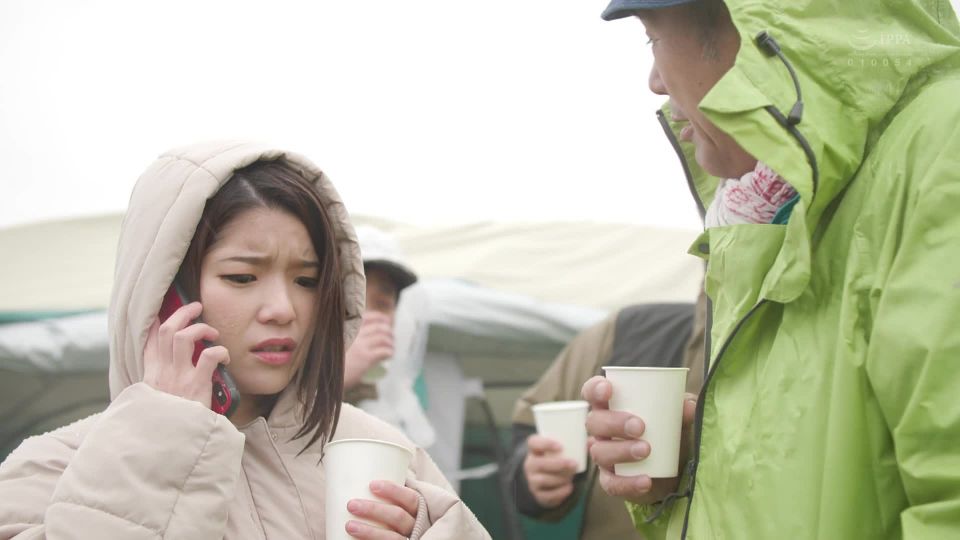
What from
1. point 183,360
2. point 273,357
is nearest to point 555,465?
point 273,357

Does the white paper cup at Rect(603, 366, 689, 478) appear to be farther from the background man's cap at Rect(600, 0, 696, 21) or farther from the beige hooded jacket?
the background man's cap at Rect(600, 0, 696, 21)

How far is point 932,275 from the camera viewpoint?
120 centimetres

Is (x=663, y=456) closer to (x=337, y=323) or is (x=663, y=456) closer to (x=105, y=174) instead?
(x=337, y=323)

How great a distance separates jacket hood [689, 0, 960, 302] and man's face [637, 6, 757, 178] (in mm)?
142

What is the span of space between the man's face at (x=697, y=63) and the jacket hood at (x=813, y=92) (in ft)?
0.47

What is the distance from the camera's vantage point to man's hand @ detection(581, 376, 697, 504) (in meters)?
1.67

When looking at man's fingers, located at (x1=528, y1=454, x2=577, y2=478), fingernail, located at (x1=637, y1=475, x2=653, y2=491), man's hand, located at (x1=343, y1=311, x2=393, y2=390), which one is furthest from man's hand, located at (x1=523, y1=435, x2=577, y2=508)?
fingernail, located at (x1=637, y1=475, x2=653, y2=491)

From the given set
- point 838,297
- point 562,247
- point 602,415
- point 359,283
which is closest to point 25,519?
point 359,283

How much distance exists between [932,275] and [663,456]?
596 mm

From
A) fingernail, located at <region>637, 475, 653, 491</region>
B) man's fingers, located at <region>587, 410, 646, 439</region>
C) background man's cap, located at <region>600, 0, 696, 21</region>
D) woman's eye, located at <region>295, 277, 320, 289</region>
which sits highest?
background man's cap, located at <region>600, 0, 696, 21</region>

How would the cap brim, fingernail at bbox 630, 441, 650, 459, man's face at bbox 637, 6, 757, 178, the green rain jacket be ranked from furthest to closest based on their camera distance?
1. the cap brim
2. fingernail at bbox 630, 441, 650, 459
3. man's face at bbox 637, 6, 757, 178
4. the green rain jacket

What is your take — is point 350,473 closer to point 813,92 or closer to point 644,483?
point 644,483

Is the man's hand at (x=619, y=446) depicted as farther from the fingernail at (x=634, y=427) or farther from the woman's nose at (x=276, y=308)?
the woman's nose at (x=276, y=308)

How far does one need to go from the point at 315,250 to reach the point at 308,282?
61 millimetres
